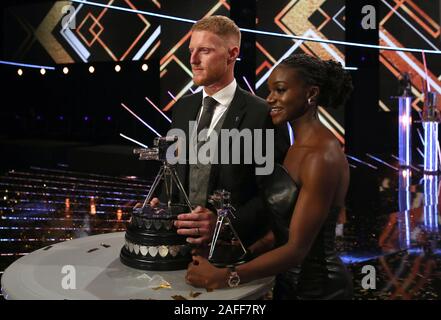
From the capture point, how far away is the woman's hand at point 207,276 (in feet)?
4.37

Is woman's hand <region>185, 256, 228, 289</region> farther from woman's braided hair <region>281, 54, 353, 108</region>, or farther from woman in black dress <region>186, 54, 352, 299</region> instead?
woman's braided hair <region>281, 54, 353, 108</region>

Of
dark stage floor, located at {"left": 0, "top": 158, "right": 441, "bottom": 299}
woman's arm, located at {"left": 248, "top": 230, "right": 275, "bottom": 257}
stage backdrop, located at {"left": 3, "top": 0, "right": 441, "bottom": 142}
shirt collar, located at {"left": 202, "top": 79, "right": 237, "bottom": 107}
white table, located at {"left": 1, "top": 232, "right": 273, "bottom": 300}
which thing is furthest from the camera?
stage backdrop, located at {"left": 3, "top": 0, "right": 441, "bottom": 142}

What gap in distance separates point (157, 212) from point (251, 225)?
10.6 inches

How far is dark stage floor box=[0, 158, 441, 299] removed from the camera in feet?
10.5

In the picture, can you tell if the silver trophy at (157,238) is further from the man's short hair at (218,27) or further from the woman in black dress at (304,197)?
the man's short hair at (218,27)

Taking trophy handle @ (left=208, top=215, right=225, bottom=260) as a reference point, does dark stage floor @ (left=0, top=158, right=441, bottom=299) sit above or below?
below

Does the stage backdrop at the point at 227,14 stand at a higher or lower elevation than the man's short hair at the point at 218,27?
higher

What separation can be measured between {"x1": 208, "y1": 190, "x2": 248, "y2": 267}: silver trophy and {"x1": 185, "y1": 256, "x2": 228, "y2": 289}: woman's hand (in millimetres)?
42

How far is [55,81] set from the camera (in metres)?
12.5

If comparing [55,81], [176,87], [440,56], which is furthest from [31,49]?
[440,56]

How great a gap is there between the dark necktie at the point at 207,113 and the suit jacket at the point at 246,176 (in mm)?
62

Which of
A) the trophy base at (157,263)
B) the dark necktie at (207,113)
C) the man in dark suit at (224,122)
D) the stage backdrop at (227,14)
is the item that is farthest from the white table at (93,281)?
the stage backdrop at (227,14)

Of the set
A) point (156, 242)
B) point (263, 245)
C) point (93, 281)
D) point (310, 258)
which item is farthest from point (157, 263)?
point (310, 258)

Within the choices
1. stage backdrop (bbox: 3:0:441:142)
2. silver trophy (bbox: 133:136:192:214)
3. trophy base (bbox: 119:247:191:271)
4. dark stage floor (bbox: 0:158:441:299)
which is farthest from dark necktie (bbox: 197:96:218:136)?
stage backdrop (bbox: 3:0:441:142)
